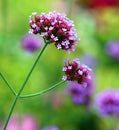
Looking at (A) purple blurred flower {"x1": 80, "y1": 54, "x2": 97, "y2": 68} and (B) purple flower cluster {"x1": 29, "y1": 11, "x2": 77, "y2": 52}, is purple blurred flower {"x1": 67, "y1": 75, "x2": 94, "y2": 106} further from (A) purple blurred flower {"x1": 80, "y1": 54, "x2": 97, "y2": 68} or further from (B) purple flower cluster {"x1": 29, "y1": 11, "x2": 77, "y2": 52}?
(B) purple flower cluster {"x1": 29, "y1": 11, "x2": 77, "y2": 52}

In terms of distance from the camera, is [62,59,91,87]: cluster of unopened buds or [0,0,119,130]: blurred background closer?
[62,59,91,87]: cluster of unopened buds

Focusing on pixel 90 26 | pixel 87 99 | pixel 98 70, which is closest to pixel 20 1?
pixel 90 26

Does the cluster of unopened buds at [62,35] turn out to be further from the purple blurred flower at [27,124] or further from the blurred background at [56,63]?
Result: the purple blurred flower at [27,124]

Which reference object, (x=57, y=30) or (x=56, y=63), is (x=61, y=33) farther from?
(x=56, y=63)

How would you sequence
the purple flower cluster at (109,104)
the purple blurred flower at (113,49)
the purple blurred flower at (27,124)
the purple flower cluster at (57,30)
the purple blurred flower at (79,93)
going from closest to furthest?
1. the purple flower cluster at (57,30)
2. the purple flower cluster at (109,104)
3. the purple blurred flower at (79,93)
4. the purple blurred flower at (27,124)
5. the purple blurred flower at (113,49)

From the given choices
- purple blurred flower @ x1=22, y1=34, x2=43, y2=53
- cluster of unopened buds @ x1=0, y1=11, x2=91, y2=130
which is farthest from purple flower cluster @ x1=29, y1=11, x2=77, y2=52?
purple blurred flower @ x1=22, y1=34, x2=43, y2=53

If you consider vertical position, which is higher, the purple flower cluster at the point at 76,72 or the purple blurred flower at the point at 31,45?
the purple flower cluster at the point at 76,72

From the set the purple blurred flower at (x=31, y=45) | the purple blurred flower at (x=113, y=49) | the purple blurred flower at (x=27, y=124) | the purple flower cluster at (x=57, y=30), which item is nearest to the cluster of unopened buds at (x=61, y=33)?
the purple flower cluster at (x=57, y=30)

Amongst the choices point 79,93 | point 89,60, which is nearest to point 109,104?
point 79,93
